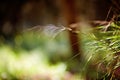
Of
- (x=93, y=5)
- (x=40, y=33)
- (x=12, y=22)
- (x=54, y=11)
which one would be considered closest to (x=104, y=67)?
(x=40, y=33)

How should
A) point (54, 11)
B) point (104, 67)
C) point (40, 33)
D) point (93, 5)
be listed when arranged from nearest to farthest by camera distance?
point (104, 67)
point (40, 33)
point (93, 5)
point (54, 11)

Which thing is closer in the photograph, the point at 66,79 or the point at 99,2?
the point at 66,79

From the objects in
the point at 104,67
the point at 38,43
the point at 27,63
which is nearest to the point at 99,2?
the point at 38,43

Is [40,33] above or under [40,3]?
under

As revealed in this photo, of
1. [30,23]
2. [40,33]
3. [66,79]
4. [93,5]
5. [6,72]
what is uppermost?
[30,23]

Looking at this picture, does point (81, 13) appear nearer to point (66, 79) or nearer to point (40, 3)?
point (40, 3)

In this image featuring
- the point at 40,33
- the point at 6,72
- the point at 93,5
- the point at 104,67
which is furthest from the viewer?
the point at 93,5

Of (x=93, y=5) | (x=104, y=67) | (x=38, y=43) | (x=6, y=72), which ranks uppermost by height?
(x=93, y=5)

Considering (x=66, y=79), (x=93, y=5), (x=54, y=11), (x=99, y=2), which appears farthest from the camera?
(x=54, y=11)

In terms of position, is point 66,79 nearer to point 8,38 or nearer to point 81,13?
point 81,13
